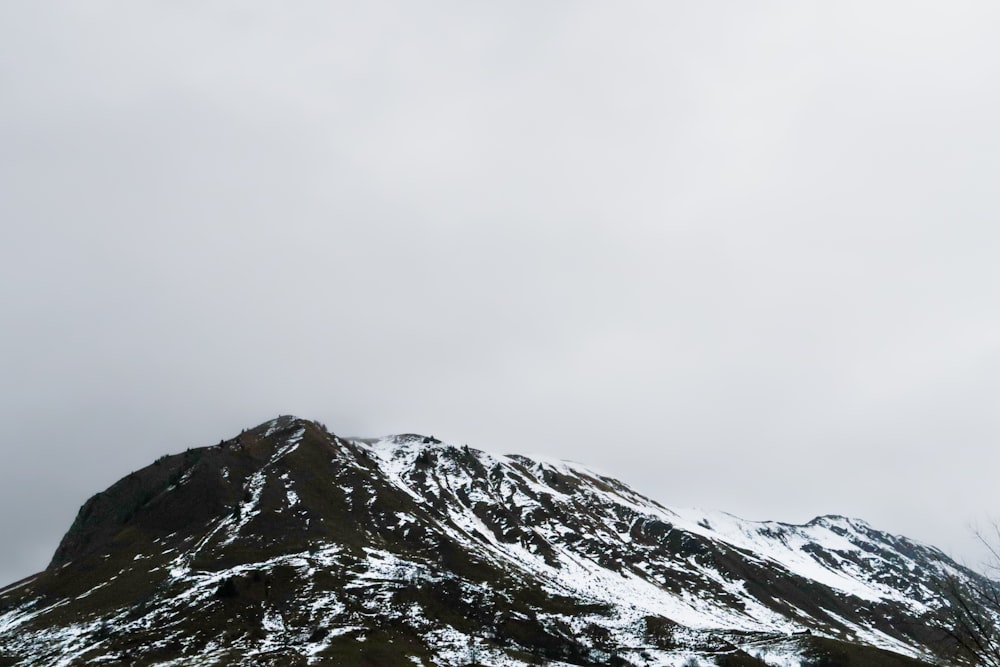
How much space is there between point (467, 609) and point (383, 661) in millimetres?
32567

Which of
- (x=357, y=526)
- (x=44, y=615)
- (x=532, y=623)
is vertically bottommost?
(x=44, y=615)

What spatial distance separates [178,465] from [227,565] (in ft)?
238

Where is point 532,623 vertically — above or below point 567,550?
below

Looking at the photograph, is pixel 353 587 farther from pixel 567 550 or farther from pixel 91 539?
pixel 567 550

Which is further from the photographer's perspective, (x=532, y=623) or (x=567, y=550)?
(x=567, y=550)

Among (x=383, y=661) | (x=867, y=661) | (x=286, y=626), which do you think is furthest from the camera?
(x=867, y=661)

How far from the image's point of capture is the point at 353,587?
108m

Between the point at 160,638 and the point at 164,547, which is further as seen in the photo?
the point at 164,547

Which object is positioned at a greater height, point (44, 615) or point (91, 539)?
point (91, 539)

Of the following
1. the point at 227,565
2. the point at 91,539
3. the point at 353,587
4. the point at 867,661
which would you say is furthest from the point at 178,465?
the point at 867,661

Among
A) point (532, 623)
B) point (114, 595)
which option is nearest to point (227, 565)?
point (114, 595)

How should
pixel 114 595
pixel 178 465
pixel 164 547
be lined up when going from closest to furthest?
1. pixel 114 595
2. pixel 164 547
3. pixel 178 465

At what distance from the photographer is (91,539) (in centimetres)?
13238

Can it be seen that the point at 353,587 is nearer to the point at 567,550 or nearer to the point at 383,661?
the point at 383,661
